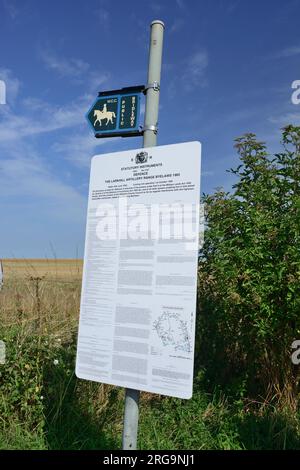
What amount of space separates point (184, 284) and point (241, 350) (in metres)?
2.54

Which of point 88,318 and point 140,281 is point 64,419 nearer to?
point 88,318

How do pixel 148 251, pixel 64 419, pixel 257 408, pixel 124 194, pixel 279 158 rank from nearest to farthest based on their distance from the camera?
pixel 148 251 < pixel 124 194 < pixel 64 419 < pixel 257 408 < pixel 279 158

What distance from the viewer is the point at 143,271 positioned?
2.60 m

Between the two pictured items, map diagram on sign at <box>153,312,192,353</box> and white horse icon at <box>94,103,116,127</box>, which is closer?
map diagram on sign at <box>153,312,192,353</box>

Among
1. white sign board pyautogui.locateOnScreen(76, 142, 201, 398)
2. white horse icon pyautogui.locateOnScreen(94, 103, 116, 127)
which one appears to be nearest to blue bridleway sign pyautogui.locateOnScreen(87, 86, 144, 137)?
white horse icon pyautogui.locateOnScreen(94, 103, 116, 127)

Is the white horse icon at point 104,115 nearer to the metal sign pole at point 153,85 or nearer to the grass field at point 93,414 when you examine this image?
the metal sign pole at point 153,85

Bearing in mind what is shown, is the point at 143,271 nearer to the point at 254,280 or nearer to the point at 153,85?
the point at 153,85

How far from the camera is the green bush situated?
4.00 m

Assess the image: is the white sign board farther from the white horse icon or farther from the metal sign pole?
the white horse icon

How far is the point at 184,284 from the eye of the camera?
2434mm

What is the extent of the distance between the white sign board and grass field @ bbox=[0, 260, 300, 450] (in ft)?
4.07

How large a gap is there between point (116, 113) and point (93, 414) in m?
2.73

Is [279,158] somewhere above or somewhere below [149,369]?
above
